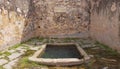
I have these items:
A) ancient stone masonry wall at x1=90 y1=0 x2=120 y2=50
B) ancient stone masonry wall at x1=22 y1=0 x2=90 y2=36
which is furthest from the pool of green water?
ancient stone masonry wall at x1=22 y1=0 x2=90 y2=36

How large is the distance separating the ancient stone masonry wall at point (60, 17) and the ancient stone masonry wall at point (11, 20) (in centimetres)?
117

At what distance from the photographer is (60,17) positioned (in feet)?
26.3

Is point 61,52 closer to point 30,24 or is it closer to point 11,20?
point 11,20

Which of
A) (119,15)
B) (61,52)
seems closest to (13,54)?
(61,52)

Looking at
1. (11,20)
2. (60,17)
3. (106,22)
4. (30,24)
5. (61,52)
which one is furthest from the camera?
(60,17)

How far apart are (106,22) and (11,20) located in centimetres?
283

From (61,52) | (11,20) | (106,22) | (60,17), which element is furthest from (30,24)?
(106,22)

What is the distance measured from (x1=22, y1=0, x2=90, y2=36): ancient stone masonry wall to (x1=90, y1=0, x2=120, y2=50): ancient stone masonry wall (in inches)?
17.2

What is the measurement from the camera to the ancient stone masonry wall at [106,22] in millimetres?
5264

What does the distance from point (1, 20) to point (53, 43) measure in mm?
2082

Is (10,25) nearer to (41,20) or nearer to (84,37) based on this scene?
(41,20)

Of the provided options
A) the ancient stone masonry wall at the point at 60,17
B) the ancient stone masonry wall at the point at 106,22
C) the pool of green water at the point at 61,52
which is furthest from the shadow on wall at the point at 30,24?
the ancient stone masonry wall at the point at 106,22

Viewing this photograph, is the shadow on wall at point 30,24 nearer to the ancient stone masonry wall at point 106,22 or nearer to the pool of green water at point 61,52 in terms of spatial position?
the pool of green water at point 61,52

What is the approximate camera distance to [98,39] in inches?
270
